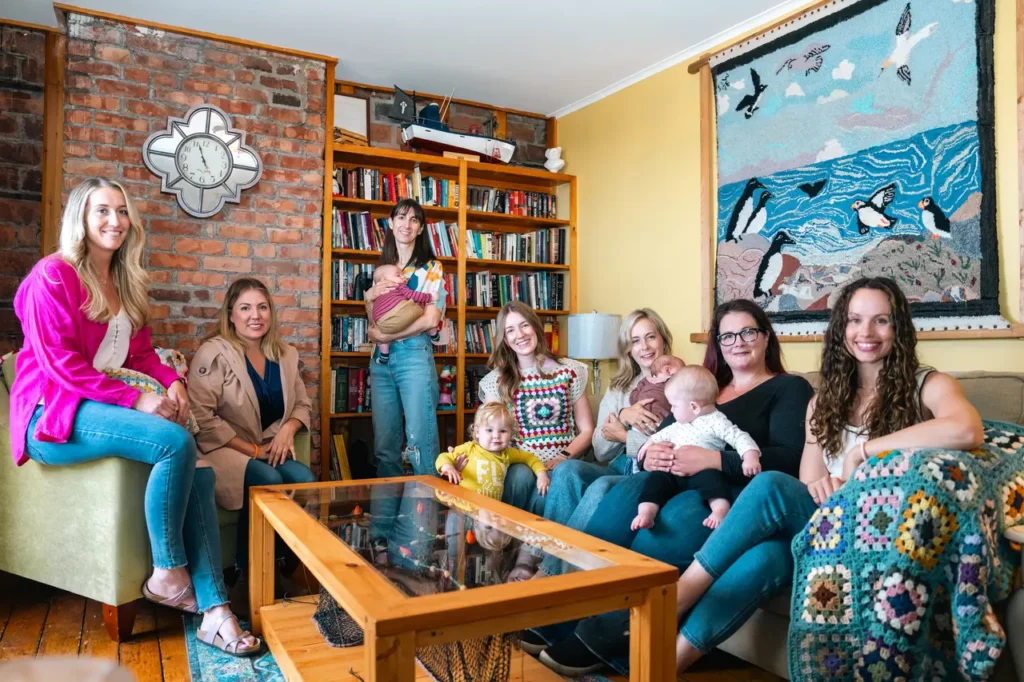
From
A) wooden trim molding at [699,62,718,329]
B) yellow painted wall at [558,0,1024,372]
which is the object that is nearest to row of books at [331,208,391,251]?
yellow painted wall at [558,0,1024,372]

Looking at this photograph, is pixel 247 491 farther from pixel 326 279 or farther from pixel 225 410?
pixel 326 279

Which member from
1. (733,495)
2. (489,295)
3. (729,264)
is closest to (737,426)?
(733,495)

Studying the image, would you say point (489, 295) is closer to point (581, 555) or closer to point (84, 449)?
point (84, 449)

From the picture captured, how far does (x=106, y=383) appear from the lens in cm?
225

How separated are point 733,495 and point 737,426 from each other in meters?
0.26

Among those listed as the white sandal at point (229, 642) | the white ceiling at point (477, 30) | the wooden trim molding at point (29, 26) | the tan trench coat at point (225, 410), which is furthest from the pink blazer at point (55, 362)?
the wooden trim molding at point (29, 26)

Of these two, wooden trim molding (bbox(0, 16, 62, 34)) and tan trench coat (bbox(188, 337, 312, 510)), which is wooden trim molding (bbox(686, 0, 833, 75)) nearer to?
tan trench coat (bbox(188, 337, 312, 510))

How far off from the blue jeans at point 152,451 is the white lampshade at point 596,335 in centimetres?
234

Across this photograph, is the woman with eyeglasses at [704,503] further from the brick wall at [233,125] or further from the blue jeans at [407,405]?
the brick wall at [233,125]

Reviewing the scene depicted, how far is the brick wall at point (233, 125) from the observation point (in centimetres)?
359

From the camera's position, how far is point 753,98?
3584 millimetres

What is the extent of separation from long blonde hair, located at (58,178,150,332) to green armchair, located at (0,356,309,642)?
19.3 inches

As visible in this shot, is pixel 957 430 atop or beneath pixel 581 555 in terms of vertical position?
atop

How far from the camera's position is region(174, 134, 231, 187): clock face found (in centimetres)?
376
